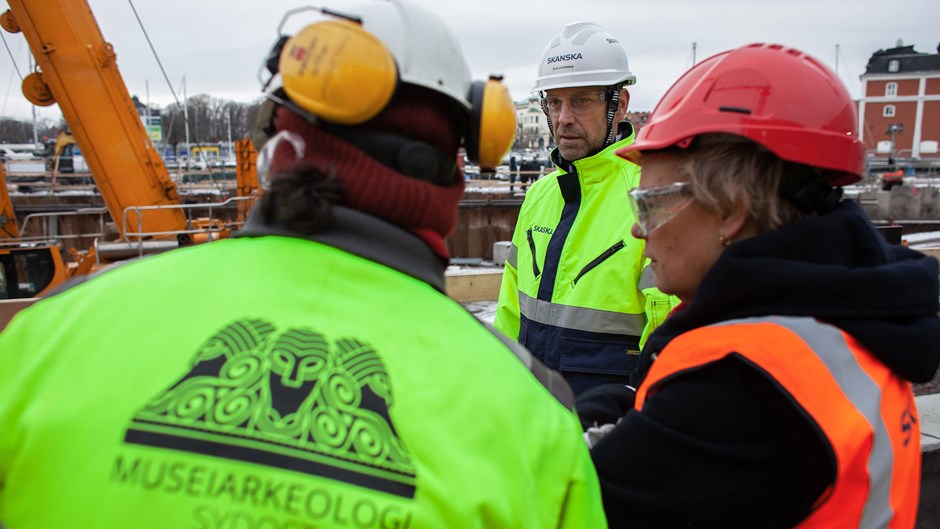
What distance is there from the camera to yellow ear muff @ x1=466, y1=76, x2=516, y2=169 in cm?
147

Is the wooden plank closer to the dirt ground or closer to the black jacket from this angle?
the dirt ground

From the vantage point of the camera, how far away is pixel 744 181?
1.66 meters

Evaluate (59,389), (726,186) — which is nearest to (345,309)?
(59,389)

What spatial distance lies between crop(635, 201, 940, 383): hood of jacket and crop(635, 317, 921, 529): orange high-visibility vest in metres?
0.04

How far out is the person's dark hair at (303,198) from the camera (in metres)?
1.12

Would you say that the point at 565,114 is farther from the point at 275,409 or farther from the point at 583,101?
the point at 275,409

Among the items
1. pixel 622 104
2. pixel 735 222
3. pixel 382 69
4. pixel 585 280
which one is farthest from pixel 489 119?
pixel 622 104

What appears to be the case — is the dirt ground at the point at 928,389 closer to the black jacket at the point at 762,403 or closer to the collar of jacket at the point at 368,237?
the black jacket at the point at 762,403

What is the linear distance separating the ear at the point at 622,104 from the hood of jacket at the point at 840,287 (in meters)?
2.10

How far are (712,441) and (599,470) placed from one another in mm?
250

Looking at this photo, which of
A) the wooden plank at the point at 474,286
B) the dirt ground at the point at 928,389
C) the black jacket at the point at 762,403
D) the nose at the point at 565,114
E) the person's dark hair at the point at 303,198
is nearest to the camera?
the person's dark hair at the point at 303,198

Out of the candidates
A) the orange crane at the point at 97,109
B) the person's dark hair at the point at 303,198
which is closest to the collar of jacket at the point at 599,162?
the person's dark hair at the point at 303,198

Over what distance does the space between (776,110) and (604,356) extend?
1.53 m

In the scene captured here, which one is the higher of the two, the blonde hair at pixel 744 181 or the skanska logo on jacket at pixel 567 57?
the skanska logo on jacket at pixel 567 57
